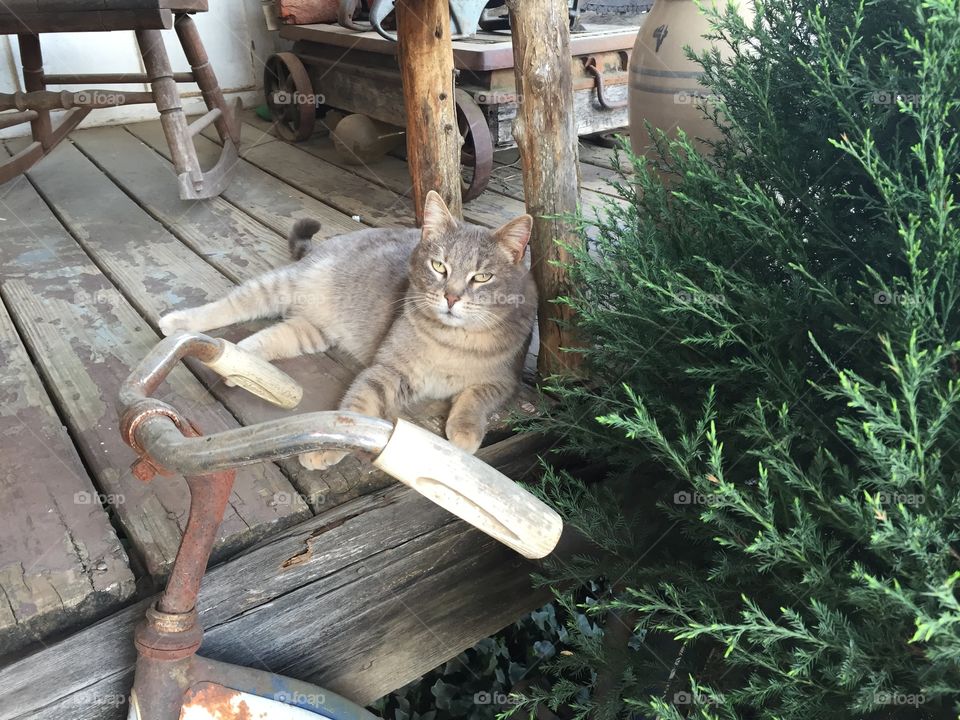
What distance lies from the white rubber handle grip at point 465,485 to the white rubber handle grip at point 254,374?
2.26 feet

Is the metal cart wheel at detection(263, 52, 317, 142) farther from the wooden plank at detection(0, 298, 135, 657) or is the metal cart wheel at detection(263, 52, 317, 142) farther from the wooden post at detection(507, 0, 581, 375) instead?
the wooden plank at detection(0, 298, 135, 657)

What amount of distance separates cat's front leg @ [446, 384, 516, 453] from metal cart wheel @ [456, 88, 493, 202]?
151cm

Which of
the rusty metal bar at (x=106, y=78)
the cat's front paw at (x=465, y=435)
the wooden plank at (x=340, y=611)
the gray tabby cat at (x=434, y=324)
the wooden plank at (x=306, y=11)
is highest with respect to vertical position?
the wooden plank at (x=306, y=11)

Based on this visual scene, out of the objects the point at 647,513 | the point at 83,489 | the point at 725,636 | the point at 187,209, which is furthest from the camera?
the point at 187,209

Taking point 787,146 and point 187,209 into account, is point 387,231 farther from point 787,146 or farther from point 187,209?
point 787,146

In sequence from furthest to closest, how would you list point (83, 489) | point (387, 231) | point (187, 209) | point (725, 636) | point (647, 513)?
point (187, 209)
point (387, 231)
point (647, 513)
point (83, 489)
point (725, 636)

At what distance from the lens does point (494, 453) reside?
1.82 m

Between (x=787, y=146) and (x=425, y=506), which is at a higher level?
(x=787, y=146)

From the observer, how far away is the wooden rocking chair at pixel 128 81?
2.66 m

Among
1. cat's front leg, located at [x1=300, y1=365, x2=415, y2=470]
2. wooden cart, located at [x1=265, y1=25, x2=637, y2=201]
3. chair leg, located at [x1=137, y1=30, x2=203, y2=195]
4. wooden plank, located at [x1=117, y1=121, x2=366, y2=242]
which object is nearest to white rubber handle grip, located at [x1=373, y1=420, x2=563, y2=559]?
cat's front leg, located at [x1=300, y1=365, x2=415, y2=470]

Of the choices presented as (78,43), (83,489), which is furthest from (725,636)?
(78,43)

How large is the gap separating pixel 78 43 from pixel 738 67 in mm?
4331

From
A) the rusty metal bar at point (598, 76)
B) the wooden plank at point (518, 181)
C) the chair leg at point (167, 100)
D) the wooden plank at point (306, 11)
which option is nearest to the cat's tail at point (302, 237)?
the chair leg at point (167, 100)

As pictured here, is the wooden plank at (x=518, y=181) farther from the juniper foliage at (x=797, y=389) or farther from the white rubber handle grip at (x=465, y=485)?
the white rubber handle grip at (x=465, y=485)
